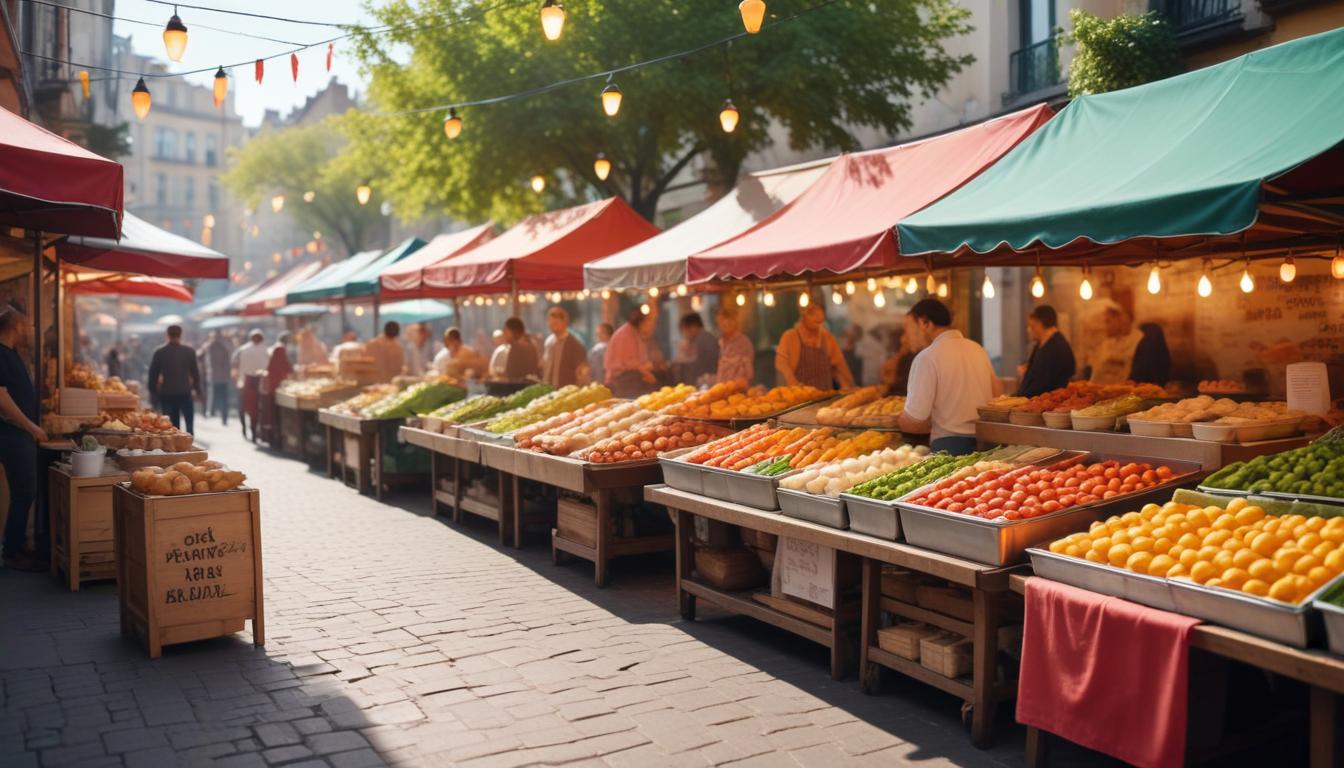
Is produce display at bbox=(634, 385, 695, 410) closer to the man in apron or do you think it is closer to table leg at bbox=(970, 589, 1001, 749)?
the man in apron

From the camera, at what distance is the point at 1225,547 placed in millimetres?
4477

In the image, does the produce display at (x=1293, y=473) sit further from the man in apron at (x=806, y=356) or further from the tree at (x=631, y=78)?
the tree at (x=631, y=78)

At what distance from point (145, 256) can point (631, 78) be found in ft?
27.0

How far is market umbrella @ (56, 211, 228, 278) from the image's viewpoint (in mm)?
11641

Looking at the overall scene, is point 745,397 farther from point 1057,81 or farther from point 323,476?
point 1057,81

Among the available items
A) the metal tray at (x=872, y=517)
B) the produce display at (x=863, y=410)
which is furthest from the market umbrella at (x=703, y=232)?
the metal tray at (x=872, y=517)

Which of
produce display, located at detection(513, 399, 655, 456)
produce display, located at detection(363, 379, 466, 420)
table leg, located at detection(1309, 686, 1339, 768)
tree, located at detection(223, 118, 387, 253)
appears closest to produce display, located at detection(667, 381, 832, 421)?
produce display, located at detection(513, 399, 655, 456)

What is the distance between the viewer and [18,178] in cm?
623

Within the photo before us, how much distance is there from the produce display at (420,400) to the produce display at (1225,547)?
9.93 metres

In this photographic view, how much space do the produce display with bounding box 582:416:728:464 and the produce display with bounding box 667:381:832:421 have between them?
0.69 feet

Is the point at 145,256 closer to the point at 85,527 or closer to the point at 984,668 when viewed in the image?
the point at 85,527

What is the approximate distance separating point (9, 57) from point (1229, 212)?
44.2ft

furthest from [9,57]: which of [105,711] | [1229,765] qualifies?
[1229,765]

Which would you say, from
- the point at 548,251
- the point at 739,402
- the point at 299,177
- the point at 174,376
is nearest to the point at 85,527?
the point at 739,402
